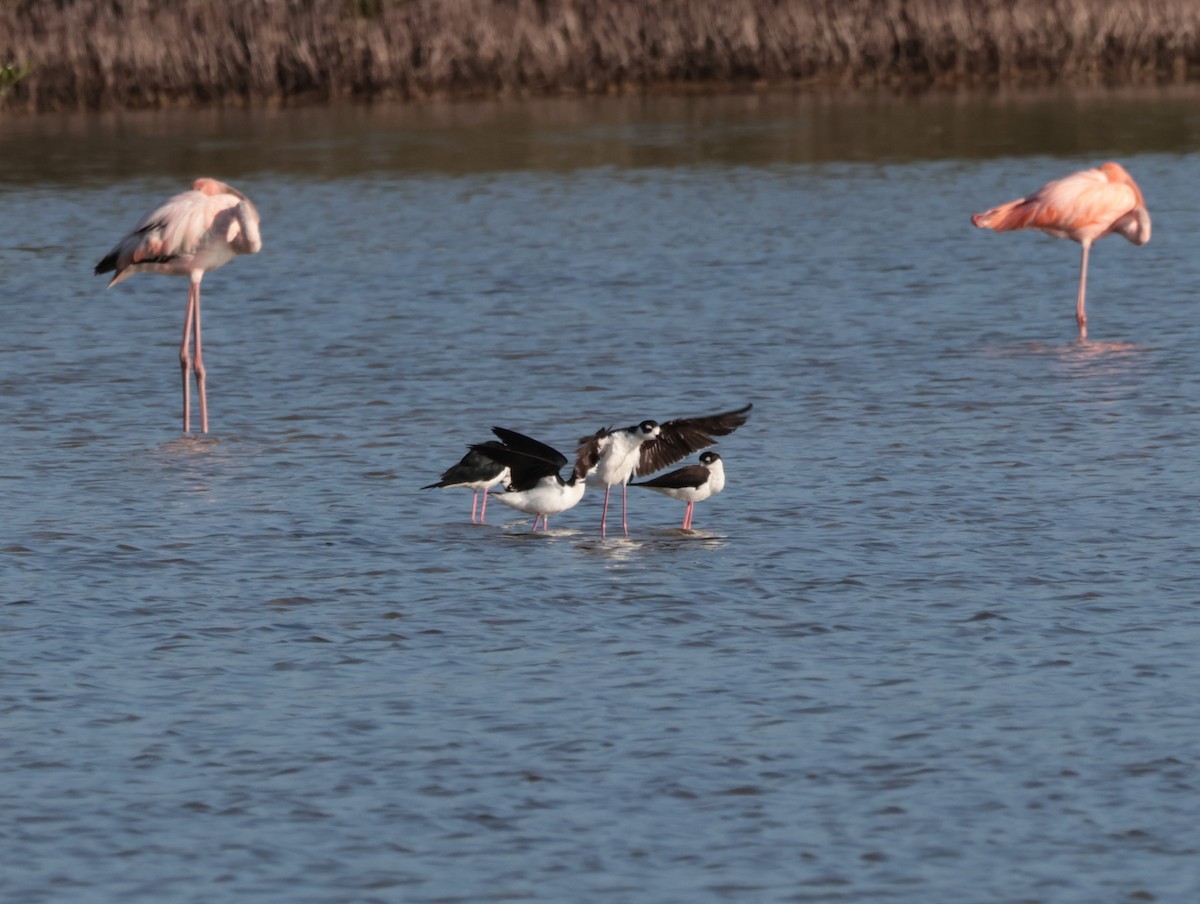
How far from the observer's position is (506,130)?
94.2ft

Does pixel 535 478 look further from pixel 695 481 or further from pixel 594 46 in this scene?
pixel 594 46

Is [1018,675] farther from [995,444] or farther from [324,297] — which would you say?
[324,297]

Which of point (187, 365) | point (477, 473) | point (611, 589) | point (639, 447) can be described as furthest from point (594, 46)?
point (611, 589)

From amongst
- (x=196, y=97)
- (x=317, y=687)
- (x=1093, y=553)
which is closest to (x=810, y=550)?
(x=1093, y=553)

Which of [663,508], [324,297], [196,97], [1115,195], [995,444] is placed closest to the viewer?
[663,508]

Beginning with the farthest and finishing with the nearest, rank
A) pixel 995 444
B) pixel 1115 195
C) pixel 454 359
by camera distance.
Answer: pixel 1115 195
pixel 454 359
pixel 995 444

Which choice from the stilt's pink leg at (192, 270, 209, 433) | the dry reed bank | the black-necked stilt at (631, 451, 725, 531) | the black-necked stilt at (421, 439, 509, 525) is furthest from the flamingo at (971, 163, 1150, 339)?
the dry reed bank

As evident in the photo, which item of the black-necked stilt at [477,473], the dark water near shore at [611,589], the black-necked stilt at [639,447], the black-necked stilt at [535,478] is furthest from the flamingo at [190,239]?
the black-necked stilt at [639,447]

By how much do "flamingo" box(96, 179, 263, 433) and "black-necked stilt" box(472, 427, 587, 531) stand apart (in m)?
3.09

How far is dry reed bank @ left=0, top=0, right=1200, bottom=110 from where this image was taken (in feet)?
105

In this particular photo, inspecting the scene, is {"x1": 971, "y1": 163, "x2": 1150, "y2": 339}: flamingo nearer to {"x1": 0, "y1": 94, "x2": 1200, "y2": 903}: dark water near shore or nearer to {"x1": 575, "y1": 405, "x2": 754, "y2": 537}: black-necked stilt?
{"x1": 0, "y1": 94, "x2": 1200, "y2": 903}: dark water near shore

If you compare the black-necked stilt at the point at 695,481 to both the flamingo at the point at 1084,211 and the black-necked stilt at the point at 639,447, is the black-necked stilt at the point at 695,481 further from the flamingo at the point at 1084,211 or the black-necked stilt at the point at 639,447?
the flamingo at the point at 1084,211

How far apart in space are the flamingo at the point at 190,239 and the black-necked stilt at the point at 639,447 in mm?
3288

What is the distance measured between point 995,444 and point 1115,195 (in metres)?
4.60
